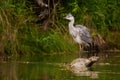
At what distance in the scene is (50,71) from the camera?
13742mm

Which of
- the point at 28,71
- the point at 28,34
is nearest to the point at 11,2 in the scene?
the point at 28,34

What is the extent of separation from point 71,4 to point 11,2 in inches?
104

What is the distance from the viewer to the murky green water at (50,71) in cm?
1242

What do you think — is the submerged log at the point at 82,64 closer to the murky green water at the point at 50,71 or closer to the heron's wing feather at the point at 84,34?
the murky green water at the point at 50,71

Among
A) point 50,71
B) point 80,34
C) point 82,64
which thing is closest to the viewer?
point 50,71

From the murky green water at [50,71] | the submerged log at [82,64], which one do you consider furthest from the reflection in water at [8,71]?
the submerged log at [82,64]

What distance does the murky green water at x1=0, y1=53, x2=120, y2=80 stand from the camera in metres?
12.4

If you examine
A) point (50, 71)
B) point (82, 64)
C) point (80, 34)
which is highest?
point (50, 71)

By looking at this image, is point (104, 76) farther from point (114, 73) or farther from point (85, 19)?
point (85, 19)

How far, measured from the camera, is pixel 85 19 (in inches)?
862

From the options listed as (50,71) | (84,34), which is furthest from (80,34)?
(50,71)

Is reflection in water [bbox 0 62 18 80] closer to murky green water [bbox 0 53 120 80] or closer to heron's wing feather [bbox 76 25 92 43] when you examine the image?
murky green water [bbox 0 53 120 80]

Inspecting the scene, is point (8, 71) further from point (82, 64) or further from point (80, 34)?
point (80, 34)

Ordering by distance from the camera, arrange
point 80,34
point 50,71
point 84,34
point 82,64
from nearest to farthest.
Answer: point 50,71, point 82,64, point 84,34, point 80,34
